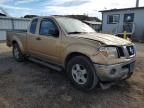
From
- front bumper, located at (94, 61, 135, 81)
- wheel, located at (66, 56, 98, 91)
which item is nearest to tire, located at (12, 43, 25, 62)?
wheel, located at (66, 56, 98, 91)

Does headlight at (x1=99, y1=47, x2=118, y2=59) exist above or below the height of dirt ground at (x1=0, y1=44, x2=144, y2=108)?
above

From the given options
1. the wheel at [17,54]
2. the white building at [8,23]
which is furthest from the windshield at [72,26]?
the white building at [8,23]

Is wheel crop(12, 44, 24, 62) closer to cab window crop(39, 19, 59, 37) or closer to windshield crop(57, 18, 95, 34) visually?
cab window crop(39, 19, 59, 37)

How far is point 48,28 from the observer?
5305 mm

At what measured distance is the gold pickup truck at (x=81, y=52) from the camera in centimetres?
378

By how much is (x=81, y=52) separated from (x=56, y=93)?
3.76 ft

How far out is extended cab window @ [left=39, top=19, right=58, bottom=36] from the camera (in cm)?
485

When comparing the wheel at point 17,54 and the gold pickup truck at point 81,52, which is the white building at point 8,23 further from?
the gold pickup truck at point 81,52

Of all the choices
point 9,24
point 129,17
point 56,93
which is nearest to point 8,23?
point 9,24

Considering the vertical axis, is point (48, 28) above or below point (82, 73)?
above

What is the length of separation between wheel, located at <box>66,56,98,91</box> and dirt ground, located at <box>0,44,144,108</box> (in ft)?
0.62

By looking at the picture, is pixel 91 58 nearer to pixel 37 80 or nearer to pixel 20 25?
pixel 37 80

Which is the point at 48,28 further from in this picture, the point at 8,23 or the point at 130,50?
the point at 8,23

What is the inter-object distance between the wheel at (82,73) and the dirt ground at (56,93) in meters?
0.19
